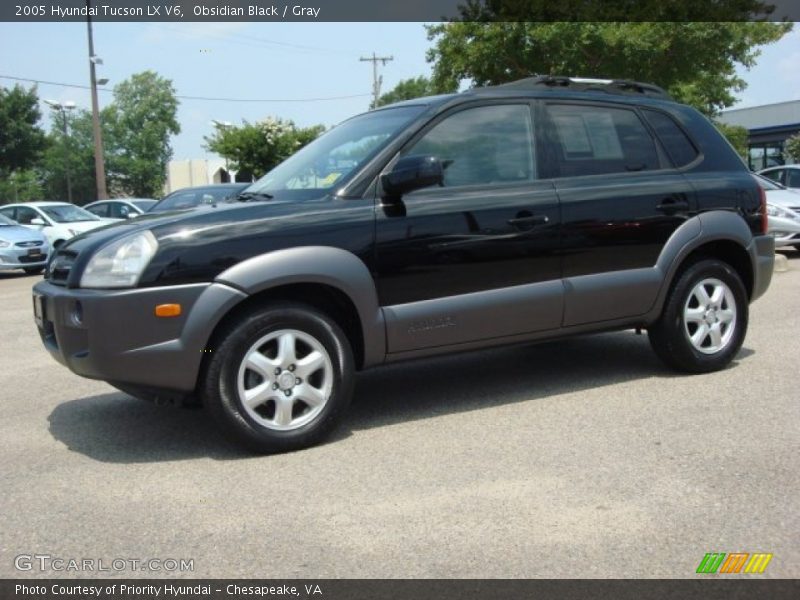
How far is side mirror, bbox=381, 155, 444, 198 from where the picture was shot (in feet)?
14.8

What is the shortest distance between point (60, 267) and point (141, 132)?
101 metres

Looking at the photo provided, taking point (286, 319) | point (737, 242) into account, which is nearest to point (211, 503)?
point (286, 319)

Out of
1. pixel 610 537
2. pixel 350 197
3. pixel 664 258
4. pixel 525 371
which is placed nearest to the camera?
pixel 610 537

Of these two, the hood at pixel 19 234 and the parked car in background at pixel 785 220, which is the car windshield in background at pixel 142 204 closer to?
the hood at pixel 19 234

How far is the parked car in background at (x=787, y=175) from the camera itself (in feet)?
53.7

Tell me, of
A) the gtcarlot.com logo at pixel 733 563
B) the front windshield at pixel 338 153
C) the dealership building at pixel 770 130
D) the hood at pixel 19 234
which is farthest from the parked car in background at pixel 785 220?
the dealership building at pixel 770 130

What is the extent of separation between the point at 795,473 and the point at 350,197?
2.54 meters

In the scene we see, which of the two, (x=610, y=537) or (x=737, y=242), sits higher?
(x=737, y=242)

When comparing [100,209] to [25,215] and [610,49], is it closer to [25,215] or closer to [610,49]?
[25,215]

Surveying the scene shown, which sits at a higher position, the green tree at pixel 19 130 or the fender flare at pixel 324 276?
the green tree at pixel 19 130

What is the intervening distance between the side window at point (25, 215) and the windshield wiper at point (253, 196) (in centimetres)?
1545
